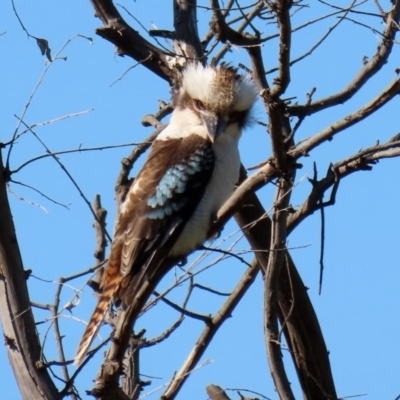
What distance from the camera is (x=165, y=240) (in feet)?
13.3

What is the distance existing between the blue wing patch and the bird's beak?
97 millimetres

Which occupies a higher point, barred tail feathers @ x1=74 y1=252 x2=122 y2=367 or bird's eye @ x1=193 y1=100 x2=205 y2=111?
bird's eye @ x1=193 y1=100 x2=205 y2=111

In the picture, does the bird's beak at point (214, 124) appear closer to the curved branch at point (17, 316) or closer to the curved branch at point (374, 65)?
the curved branch at point (374, 65)

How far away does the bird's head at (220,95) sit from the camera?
4.56m

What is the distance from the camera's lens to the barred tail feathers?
3.77m

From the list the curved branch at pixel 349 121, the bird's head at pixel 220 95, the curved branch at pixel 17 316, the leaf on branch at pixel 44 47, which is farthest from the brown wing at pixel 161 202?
the curved branch at pixel 349 121

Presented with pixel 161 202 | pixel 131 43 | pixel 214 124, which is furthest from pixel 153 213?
pixel 131 43

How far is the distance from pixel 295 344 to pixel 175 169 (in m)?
0.99

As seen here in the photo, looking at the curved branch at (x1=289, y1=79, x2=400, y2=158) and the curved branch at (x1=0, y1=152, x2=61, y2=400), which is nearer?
the curved branch at (x1=289, y1=79, x2=400, y2=158)

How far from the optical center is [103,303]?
12.9ft

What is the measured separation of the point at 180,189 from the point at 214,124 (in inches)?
17.1

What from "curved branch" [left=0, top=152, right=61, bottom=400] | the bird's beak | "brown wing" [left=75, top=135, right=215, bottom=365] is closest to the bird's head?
the bird's beak

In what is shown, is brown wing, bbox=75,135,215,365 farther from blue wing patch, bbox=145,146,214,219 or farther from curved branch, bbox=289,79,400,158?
curved branch, bbox=289,79,400,158

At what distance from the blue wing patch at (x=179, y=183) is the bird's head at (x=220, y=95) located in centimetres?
28
